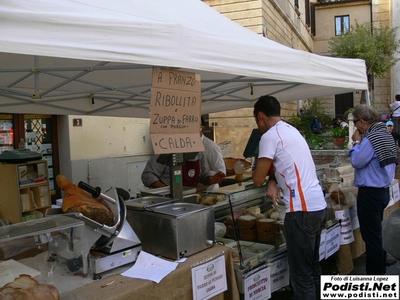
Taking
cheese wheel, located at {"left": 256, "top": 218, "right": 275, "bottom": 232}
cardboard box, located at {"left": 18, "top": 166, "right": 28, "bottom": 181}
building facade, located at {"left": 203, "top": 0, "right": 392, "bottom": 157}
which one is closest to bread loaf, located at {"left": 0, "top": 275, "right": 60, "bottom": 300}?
cheese wheel, located at {"left": 256, "top": 218, "right": 275, "bottom": 232}

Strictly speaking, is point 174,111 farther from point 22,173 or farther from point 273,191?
point 22,173

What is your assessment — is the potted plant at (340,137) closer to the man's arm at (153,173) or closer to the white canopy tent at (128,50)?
the white canopy tent at (128,50)

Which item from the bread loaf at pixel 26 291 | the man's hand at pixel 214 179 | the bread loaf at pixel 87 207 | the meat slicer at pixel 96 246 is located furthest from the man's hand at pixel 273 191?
the bread loaf at pixel 26 291

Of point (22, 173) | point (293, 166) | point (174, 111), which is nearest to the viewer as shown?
point (174, 111)

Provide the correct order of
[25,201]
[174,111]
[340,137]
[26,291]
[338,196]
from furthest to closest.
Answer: [340,137], [25,201], [338,196], [174,111], [26,291]

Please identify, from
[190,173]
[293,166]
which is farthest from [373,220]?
[190,173]

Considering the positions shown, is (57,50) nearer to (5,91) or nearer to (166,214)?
(166,214)

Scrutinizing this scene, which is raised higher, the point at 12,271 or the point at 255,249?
the point at 12,271

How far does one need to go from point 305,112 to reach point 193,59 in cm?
1863

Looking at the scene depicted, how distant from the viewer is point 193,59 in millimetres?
2152

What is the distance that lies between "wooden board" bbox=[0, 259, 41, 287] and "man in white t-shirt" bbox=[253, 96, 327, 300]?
1.49 m

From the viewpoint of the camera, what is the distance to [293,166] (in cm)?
250

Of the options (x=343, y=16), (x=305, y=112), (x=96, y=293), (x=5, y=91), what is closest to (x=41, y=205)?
(x=5, y=91)

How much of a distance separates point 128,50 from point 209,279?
1.38 meters
